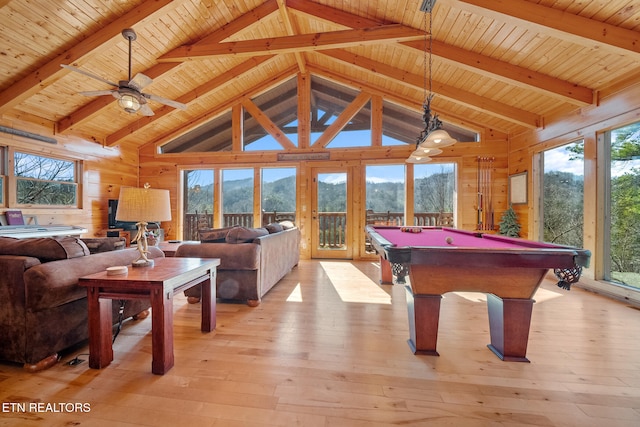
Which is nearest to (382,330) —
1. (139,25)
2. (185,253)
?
(185,253)

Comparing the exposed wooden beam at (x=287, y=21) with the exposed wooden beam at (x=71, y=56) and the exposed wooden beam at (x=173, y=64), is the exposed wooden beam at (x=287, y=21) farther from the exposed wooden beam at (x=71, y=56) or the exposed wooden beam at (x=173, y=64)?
the exposed wooden beam at (x=71, y=56)

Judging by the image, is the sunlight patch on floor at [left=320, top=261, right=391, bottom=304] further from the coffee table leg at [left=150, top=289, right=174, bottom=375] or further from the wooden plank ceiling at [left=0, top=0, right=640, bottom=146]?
the wooden plank ceiling at [left=0, top=0, right=640, bottom=146]

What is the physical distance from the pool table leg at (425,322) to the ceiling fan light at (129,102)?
365 cm

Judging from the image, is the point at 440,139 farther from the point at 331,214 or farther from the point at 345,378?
the point at 331,214

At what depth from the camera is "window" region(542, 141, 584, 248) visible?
373cm

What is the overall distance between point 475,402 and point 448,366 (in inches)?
12.9

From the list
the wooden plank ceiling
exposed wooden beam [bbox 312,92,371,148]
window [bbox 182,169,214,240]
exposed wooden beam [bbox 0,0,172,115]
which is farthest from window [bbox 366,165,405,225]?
exposed wooden beam [bbox 0,0,172,115]

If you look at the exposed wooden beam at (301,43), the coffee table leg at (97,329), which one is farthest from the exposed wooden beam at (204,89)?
the coffee table leg at (97,329)

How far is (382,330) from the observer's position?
2.27 metres

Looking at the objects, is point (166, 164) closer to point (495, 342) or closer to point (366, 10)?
point (366, 10)

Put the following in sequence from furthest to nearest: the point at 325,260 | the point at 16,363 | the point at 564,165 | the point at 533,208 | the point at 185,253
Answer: the point at 325,260
the point at 533,208
the point at 564,165
the point at 185,253
the point at 16,363

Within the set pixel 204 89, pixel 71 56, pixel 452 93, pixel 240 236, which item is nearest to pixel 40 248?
pixel 240 236

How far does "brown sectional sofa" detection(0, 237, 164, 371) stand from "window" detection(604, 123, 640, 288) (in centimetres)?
544

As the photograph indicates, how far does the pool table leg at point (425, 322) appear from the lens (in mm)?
1854
